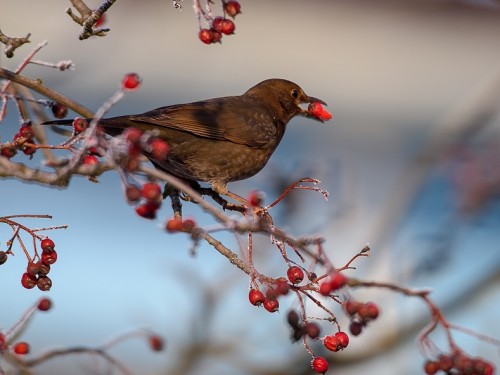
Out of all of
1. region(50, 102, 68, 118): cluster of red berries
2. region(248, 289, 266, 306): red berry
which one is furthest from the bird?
region(248, 289, 266, 306): red berry

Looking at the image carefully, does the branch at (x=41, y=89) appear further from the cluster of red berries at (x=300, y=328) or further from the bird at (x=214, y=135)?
the cluster of red berries at (x=300, y=328)

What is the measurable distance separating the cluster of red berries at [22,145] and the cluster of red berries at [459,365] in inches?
37.2

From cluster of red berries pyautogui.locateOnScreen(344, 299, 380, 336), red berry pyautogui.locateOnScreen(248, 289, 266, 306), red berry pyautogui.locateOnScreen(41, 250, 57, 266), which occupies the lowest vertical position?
cluster of red berries pyautogui.locateOnScreen(344, 299, 380, 336)

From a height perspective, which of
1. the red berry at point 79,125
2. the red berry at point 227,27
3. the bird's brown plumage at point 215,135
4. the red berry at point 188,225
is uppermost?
the bird's brown plumage at point 215,135

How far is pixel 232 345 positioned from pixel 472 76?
14.4 ft

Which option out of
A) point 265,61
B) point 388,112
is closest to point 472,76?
point 388,112

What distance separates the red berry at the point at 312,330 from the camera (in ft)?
5.70

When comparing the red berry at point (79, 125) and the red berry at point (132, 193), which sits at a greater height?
the red berry at point (79, 125)

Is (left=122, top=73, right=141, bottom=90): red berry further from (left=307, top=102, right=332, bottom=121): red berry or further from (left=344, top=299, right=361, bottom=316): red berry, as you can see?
(left=307, top=102, right=332, bottom=121): red berry

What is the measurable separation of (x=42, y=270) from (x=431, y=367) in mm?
878

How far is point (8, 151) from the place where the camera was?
1.76 metres

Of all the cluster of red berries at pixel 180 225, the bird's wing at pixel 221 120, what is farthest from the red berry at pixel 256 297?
the bird's wing at pixel 221 120

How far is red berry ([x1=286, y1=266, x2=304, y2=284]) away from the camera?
1.76 meters

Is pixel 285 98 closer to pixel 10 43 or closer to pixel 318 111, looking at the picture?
pixel 318 111
